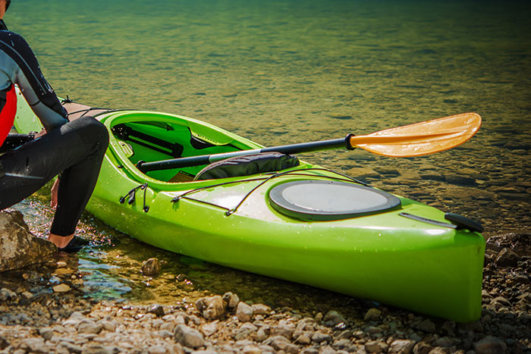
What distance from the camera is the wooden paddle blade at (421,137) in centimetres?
291

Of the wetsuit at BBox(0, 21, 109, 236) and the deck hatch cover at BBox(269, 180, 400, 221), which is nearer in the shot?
the wetsuit at BBox(0, 21, 109, 236)

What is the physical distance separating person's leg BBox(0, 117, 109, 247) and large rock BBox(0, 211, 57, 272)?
140mm

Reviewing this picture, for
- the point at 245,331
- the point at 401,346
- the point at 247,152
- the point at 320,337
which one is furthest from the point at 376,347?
the point at 247,152

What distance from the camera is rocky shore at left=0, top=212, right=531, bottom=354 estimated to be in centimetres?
222

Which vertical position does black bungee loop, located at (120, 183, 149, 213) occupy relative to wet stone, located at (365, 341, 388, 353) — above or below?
above

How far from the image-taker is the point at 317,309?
2631 mm

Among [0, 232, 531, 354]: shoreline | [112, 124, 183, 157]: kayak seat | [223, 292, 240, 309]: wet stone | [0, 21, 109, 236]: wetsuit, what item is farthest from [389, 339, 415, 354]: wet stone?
[112, 124, 183, 157]: kayak seat

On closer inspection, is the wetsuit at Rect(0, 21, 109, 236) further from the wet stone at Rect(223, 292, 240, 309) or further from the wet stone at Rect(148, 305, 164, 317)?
the wet stone at Rect(223, 292, 240, 309)

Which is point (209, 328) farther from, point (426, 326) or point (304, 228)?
point (426, 326)

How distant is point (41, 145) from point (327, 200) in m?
1.20

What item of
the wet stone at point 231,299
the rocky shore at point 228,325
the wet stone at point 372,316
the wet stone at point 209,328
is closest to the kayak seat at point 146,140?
the rocky shore at point 228,325

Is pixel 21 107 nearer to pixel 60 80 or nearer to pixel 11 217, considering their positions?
pixel 11 217

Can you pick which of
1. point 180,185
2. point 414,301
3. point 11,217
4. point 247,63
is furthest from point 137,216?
point 247,63

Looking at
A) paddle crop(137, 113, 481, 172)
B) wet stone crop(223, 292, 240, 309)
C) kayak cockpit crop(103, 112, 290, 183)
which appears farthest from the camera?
kayak cockpit crop(103, 112, 290, 183)
